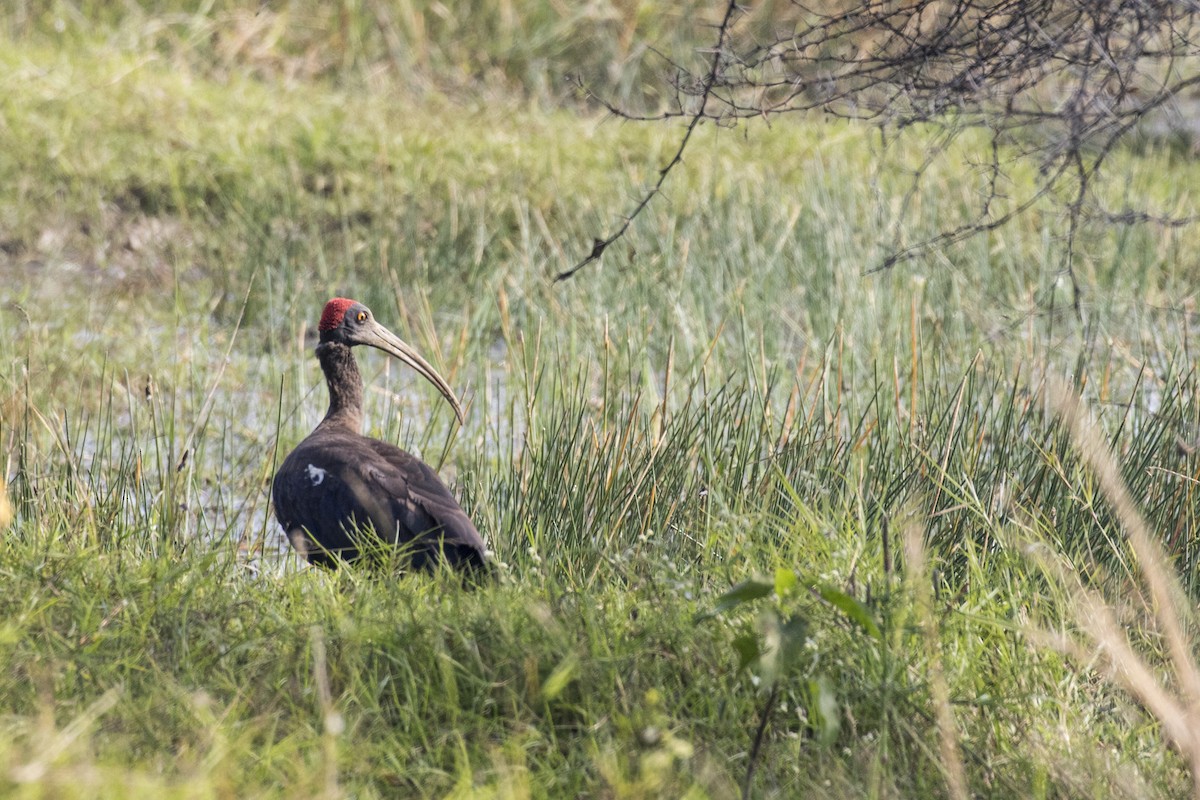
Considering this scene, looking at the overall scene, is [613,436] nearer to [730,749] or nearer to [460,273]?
[730,749]

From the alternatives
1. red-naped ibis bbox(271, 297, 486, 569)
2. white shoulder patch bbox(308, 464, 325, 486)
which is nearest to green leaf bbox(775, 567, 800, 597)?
red-naped ibis bbox(271, 297, 486, 569)

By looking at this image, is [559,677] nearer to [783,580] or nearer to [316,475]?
[783,580]

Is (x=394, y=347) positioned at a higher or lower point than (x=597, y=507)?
higher

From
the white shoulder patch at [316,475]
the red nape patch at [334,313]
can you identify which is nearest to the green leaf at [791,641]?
the white shoulder patch at [316,475]

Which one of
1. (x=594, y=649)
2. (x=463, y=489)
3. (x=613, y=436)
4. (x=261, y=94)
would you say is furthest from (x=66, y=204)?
(x=594, y=649)

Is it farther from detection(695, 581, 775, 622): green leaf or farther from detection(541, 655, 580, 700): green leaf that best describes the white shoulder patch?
detection(695, 581, 775, 622): green leaf

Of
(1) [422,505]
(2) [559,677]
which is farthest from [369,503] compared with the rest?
(2) [559,677]

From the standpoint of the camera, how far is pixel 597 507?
3.62m

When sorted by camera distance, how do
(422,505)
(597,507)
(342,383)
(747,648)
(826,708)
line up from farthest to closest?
1. (342,383)
2. (597,507)
3. (422,505)
4. (747,648)
5. (826,708)

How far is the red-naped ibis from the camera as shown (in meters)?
3.38

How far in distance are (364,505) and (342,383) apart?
819mm

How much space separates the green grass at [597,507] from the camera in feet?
8.02

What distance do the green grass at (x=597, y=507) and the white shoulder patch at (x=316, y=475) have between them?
159 mm

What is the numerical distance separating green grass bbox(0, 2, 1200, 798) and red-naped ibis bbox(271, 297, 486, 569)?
5.3 inches
